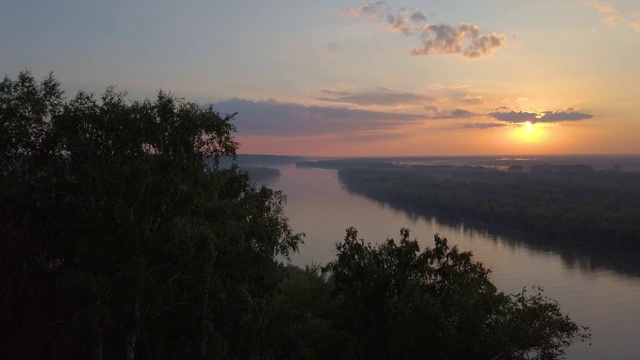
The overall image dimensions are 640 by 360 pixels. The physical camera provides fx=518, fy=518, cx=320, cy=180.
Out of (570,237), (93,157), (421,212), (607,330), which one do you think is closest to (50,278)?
(93,157)

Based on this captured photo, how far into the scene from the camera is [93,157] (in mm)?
11219

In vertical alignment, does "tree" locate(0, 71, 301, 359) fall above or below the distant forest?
above

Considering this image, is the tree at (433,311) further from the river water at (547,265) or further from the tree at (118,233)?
the river water at (547,265)

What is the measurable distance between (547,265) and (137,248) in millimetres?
42421

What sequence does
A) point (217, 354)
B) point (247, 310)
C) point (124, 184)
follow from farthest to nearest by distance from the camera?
point (247, 310), point (217, 354), point (124, 184)

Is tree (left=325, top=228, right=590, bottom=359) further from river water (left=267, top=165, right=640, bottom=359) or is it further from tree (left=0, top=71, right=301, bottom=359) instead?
river water (left=267, top=165, right=640, bottom=359)

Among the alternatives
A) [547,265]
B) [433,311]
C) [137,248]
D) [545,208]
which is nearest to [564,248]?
[547,265]

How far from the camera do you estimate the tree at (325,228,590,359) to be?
13.5 m

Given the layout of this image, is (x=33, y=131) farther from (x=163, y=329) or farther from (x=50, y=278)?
(x=163, y=329)

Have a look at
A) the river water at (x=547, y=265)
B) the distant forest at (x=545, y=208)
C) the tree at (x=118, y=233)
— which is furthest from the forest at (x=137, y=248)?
the distant forest at (x=545, y=208)

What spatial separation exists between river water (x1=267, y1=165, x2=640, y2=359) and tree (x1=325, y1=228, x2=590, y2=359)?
38.0 feet

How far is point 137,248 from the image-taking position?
37.6ft

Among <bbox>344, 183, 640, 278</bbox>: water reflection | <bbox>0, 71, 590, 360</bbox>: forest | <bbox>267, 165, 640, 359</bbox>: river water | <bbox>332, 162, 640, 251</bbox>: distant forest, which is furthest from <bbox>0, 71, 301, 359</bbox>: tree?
<bbox>332, 162, 640, 251</bbox>: distant forest

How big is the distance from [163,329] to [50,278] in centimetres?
287
